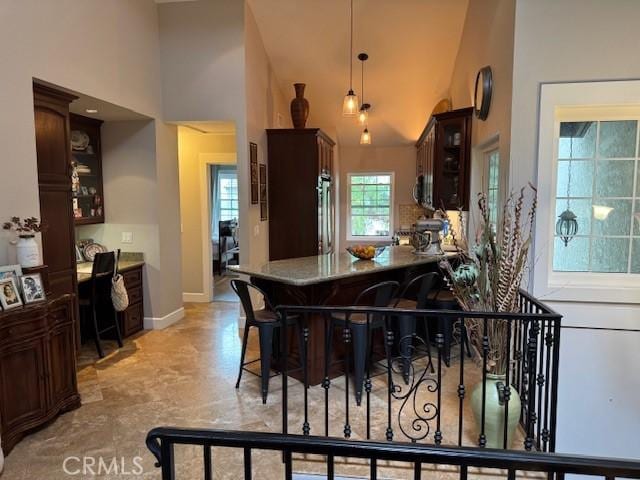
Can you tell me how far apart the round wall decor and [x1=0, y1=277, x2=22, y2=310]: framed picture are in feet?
12.8

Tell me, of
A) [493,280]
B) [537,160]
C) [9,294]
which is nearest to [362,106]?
[537,160]

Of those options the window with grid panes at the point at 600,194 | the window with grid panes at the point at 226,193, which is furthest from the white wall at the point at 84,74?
the window with grid panes at the point at 226,193

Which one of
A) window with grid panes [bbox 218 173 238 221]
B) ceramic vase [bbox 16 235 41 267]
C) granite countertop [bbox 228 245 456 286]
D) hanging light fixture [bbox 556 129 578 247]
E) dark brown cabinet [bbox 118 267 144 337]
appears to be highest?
window with grid panes [bbox 218 173 238 221]

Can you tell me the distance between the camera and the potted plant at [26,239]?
294cm

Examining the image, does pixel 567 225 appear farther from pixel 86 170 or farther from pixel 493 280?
pixel 86 170

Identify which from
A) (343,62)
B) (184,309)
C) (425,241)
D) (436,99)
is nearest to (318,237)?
(425,241)

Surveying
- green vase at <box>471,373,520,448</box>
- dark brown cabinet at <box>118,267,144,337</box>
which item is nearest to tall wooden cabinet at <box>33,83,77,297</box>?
dark brown cabinet at <box>118,267,144,337</box>

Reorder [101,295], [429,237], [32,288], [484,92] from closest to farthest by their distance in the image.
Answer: [32,288] < [484,92] < [429,237] < [101,295]

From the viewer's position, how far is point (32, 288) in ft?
9.43

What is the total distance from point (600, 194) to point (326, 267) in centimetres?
218

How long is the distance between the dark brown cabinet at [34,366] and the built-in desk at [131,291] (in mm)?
1389

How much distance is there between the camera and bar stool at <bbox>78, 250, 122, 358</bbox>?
399cm

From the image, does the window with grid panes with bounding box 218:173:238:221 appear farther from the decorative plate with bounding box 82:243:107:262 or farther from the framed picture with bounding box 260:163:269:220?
the decorative plate with bounding box 82:243:107:262

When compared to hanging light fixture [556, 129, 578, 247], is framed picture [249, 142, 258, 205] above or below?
above
